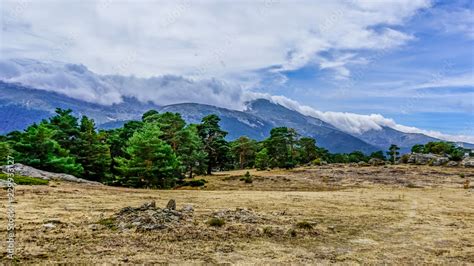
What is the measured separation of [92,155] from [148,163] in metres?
9.81

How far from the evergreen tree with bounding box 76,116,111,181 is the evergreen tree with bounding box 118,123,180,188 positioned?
590 centimetres

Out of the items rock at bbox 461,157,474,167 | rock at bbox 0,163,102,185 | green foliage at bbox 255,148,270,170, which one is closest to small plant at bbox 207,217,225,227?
rock at bbox 0,163,102,185

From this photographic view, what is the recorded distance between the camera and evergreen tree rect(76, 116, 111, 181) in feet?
143

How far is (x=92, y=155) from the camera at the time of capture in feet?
144

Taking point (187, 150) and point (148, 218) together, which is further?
point (187, 150)

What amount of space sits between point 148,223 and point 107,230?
4.72 feet

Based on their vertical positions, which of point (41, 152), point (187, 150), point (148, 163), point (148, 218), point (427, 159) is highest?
point (187, 150)

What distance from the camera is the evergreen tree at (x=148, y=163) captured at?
3756cm

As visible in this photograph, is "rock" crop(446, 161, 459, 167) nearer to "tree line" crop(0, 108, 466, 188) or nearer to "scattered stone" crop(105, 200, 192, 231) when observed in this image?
"tree line" crop(0, 108, 466, 188)

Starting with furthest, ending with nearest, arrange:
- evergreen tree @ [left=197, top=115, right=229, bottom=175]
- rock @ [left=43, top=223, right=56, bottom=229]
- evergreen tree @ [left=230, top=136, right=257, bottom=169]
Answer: evergreen tree @ [left=230, top=136, right=257, bottom=169]
evergreen tree @ [left=197, top=115, right=229, bottom=175]
rock @ [left=43, top=223, right=56, bottom=229]

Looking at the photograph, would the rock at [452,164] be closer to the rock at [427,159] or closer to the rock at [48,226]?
the rock at [427,159]

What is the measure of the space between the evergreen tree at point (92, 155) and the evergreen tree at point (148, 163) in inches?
232

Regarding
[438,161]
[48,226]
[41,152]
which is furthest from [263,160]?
[48,226]

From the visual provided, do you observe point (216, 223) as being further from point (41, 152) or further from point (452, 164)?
point (452, 164)
